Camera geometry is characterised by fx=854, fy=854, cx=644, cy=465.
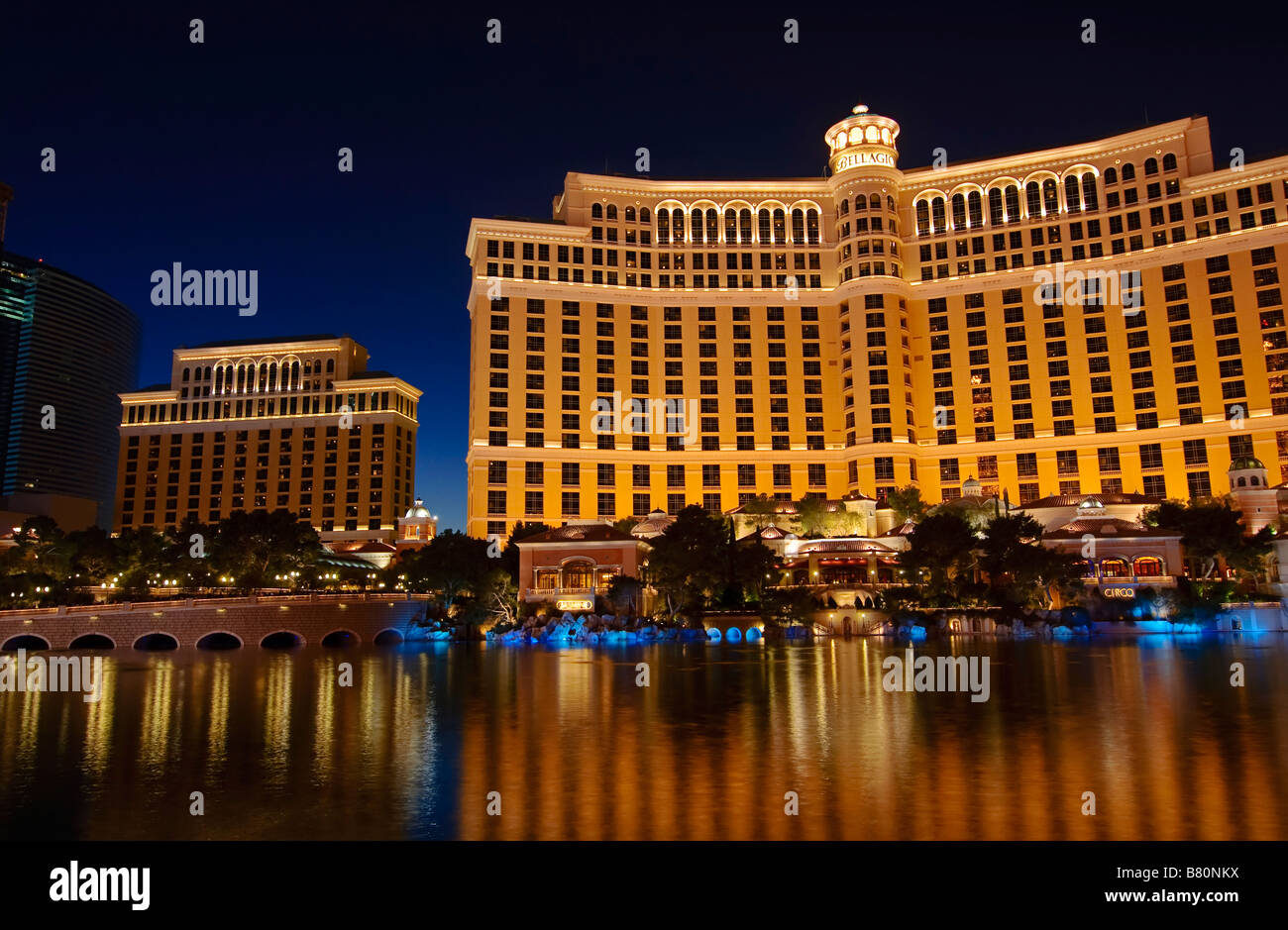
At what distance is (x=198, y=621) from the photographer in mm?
62031

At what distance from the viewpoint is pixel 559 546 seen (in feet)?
243

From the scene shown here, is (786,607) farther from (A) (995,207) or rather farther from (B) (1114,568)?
(A) (995,207)

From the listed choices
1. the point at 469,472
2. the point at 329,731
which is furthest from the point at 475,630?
the point at 329,731

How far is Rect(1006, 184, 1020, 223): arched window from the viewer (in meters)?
106

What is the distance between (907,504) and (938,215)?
42475 millimetres

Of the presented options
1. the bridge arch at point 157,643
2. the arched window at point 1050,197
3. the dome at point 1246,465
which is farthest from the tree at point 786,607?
the arched window at point 1050,197

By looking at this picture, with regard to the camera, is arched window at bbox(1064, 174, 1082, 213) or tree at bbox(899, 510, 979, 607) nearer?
tree at bbox(899, 510, 979, 607)

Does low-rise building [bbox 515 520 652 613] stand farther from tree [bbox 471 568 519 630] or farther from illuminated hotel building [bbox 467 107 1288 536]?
illuminated hotel building [bbox 467 107 1288 536]

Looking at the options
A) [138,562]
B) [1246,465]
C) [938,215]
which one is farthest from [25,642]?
[938,215]

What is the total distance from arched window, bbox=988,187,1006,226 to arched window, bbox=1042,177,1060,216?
16.3 ft

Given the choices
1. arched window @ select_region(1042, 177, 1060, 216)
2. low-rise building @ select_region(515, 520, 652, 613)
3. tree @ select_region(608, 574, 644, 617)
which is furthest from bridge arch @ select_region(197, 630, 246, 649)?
arched window @ select_region(1042, 177, 1060, 216)

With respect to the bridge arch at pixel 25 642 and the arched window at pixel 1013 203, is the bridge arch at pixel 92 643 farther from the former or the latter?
the arched window at pixel 1013 203

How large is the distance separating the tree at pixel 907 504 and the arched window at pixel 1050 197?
135 feet
